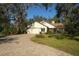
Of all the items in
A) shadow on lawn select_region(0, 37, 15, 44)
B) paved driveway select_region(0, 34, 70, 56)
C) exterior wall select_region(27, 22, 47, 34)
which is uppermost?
exterior wall select_region(27, 22, 47, 34)

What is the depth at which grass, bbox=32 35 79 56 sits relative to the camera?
4.95m

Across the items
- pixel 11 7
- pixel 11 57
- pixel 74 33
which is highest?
pixel 11 7

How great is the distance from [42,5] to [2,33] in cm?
72

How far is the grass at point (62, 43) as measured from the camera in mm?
4945

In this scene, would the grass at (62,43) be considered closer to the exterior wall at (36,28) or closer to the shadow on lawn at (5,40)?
the exterior wall at (36,28)

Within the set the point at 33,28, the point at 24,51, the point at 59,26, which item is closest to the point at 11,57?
the point at 24,51

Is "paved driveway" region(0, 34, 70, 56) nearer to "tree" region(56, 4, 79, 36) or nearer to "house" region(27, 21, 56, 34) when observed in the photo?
"house" region(27, 21, 56, 34)

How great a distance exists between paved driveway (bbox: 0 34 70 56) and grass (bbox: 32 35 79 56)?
0.06m

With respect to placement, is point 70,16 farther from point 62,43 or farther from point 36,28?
point 36,28

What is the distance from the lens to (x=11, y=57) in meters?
4.93

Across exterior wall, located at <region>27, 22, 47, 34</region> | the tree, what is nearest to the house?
exterior wall, located at <region>27, 22, 47, 34</region>

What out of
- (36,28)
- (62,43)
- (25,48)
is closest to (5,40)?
(25,48)

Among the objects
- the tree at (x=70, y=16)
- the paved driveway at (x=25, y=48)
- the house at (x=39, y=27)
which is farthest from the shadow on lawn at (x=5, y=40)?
the tree at (x=70, y=16)

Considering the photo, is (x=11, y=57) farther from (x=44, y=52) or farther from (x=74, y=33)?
(x=74, y=33)
